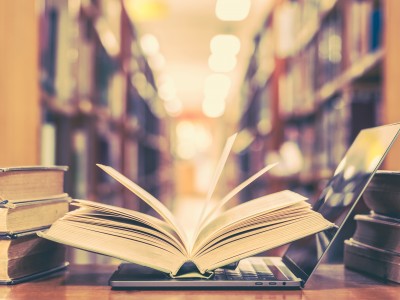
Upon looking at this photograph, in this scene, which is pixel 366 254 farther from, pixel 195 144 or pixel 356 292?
pixel 195 144

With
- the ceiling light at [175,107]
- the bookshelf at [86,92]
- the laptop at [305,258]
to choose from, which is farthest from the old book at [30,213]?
the ceiling light at [175,107]

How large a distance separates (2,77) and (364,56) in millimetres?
1114

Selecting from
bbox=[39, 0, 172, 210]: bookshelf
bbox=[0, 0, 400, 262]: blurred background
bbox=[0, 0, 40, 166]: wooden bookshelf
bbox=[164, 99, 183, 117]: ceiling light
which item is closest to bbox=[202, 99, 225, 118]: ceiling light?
bbox=[164, 99, 183, 117]: ceiling light

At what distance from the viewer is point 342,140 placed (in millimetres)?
2041

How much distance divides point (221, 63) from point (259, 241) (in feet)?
26.0

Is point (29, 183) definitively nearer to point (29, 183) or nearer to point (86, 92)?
point (29, 183)

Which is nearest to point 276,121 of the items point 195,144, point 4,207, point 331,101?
point 331,101

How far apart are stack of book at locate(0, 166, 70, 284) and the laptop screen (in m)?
0.37

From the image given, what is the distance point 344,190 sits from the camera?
Answer: 0.77 m

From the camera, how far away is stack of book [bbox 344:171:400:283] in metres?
0.73

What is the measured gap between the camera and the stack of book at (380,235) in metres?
0.73

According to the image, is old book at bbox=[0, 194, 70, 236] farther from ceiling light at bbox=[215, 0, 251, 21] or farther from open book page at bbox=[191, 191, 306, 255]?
ceiling light at bbox=[215, 0, 251, 21]

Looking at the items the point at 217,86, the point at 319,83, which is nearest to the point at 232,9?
the point at 319,83

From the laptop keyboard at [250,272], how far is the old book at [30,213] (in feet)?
0.89
